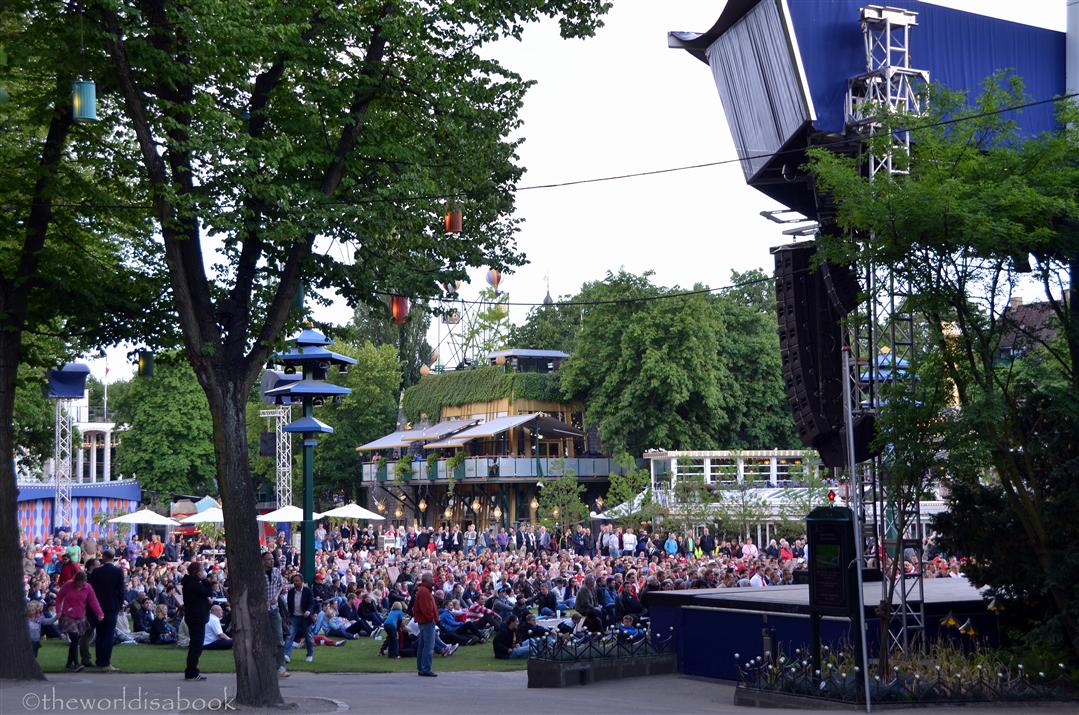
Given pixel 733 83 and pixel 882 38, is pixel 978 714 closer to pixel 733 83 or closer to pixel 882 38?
pixel 882 38

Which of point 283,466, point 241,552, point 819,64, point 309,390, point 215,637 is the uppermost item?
point 819,64

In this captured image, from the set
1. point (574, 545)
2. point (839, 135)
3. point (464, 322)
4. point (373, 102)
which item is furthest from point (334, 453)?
point (373, 102)

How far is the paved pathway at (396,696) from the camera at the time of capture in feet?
43.9

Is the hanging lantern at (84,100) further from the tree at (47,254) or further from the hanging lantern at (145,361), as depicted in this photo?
the hanging lantern at (145,361)

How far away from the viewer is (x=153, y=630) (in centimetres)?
2234

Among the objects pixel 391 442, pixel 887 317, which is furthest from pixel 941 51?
pixel 391 442

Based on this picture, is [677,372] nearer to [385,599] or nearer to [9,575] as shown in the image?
[385,599]

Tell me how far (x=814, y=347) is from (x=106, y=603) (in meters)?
13.7

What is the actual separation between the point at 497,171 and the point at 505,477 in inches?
1699

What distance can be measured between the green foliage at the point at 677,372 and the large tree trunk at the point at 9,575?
132 feet

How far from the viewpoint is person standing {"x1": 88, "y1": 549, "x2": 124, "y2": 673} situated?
17438 millimetres

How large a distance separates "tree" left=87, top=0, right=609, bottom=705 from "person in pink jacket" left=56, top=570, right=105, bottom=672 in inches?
187

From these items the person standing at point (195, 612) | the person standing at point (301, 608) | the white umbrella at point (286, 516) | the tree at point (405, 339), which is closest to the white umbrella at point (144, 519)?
the white umbrella at point (286, 516)

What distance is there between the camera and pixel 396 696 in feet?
49.1
